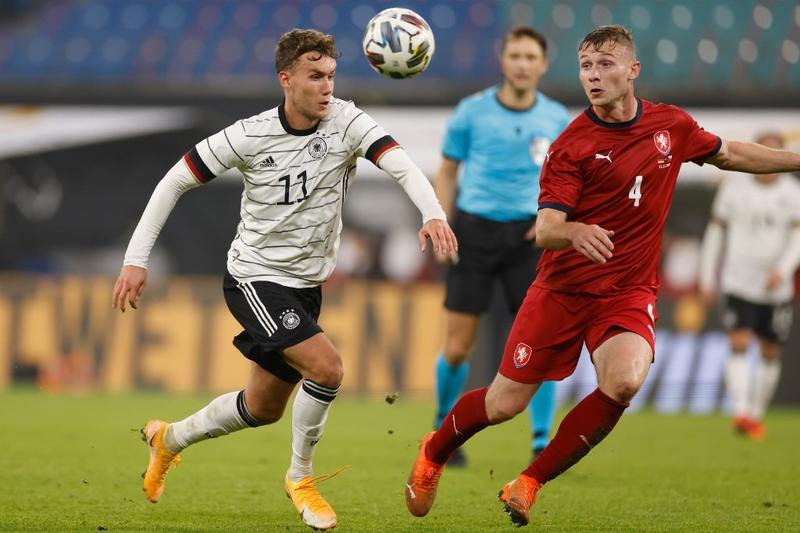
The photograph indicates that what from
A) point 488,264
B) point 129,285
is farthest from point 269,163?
point 488,264

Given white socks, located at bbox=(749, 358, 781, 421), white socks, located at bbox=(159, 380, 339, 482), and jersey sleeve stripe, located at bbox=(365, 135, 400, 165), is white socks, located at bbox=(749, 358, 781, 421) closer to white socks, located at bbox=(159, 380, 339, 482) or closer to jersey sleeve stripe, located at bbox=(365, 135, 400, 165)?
white socks, located at bbox=(159, 380, 339, 482)

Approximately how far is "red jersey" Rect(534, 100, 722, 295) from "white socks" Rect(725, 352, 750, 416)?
5.62m

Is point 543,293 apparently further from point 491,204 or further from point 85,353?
point 85,353

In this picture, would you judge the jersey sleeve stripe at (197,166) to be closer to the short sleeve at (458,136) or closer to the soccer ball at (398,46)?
the soccer ball at (398,46)

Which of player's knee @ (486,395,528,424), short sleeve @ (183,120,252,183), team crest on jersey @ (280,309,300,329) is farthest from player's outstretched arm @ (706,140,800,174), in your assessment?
short sleeve @ (183,120,252,183)

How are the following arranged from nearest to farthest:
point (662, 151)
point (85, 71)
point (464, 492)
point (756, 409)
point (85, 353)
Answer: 1. point (662, 151)
2. point (464, 492)
3. point (756, 409)
4. point (85, 353)
5. point (85, 71)

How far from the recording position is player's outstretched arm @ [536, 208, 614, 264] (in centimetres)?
506

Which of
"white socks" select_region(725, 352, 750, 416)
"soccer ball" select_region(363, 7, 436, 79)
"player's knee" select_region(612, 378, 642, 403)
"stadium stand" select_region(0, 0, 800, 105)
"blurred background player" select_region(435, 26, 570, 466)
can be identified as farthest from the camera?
"stadium stand" select_region(0, 0, 800, 105)

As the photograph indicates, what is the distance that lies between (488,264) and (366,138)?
2545 mm

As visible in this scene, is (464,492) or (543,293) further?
(464,492)

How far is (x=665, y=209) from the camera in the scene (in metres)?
5.68

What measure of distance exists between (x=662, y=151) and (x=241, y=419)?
7.68 feet

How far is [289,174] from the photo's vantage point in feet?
18.9

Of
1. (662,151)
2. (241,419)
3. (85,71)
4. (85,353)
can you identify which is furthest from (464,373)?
(85,71)
